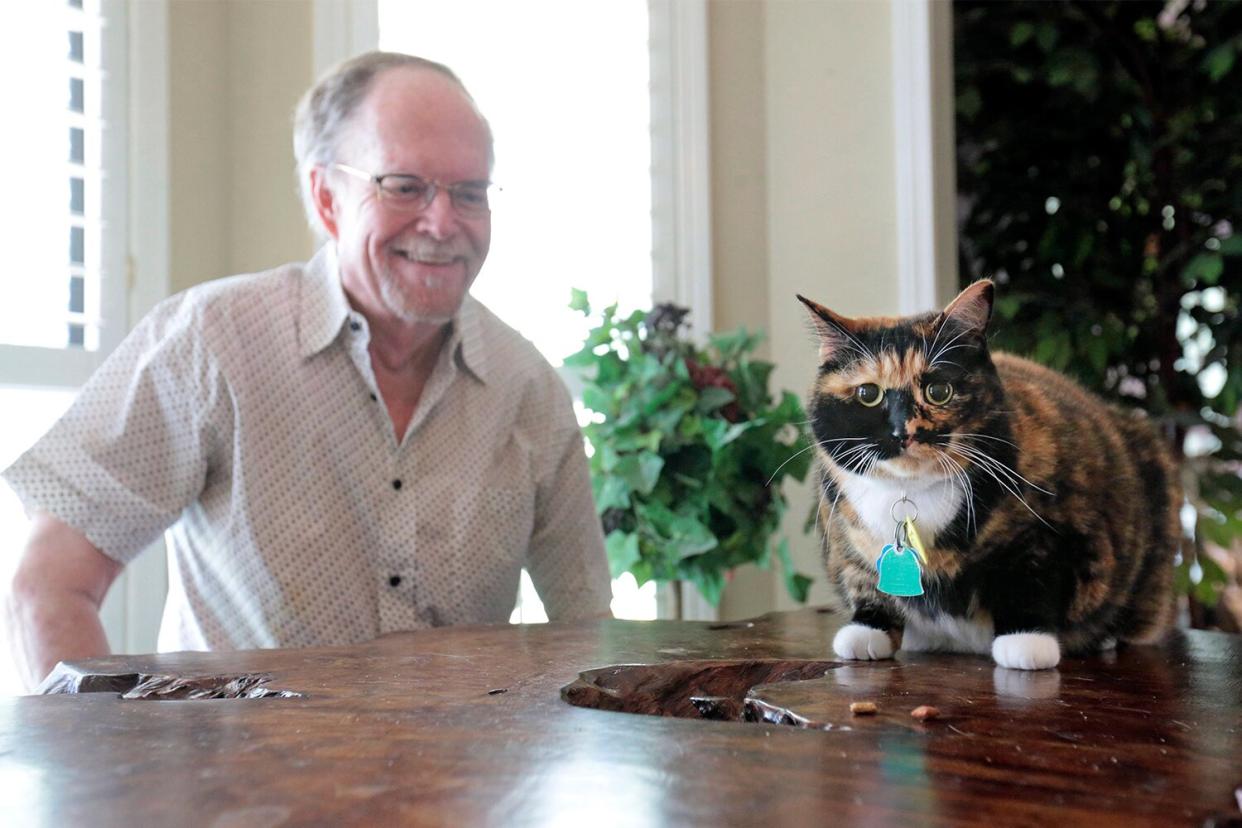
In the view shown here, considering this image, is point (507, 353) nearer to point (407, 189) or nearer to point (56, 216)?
point (407, 189)

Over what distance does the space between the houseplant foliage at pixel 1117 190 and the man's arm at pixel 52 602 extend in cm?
213

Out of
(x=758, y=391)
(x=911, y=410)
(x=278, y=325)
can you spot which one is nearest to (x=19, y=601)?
(x=278, y=325)

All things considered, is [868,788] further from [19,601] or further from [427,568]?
[19,601]

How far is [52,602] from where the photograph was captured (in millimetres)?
1513

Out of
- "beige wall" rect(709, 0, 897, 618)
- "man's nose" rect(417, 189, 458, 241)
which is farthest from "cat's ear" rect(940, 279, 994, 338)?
"beige wall" rect(709, 0, 897, 618)

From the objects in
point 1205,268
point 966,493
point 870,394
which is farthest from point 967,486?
point 1205,268

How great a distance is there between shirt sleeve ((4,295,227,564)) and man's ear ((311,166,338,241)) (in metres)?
0.29

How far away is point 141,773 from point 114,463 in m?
1.02

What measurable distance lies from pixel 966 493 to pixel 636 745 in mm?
431

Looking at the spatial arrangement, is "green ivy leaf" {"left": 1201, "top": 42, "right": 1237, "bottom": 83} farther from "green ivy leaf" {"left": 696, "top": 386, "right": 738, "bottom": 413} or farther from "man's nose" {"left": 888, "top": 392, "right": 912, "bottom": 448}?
"man's nose" {"left": 888, "top": 392, "right": 912, "bottom": 448}

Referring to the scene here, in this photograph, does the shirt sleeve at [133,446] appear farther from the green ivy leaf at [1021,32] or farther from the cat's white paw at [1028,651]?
the green ivy leaf at [1021,32]

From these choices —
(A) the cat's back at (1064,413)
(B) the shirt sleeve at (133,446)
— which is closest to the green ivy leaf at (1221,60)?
(A) the cat's back at (1064,413)

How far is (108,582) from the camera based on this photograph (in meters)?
1.63

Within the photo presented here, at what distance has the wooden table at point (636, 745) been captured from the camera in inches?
23.2
